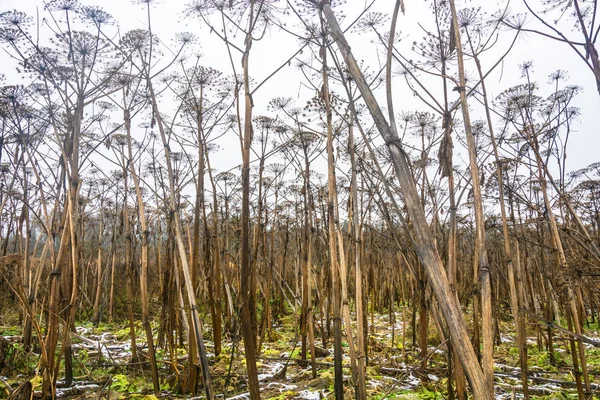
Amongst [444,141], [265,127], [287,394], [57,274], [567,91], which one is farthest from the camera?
[265,127]

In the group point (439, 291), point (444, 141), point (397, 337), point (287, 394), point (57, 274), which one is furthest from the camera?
point (397, 337)

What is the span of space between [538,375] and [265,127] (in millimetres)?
4687

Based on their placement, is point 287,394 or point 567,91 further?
point 567,91

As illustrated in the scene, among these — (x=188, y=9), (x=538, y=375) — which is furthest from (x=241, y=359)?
(x=188, y=9)

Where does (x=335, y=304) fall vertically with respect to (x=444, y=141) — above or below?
below

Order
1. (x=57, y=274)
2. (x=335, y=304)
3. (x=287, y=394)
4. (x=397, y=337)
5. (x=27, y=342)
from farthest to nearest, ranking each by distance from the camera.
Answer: (x=397, y=337) < (x=27, y=342) < (x=287, y=394) < (x=335, y=304) < (x=57, y=274)

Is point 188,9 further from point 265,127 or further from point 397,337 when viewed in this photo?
point 397,337

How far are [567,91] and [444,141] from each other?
3.72 meters

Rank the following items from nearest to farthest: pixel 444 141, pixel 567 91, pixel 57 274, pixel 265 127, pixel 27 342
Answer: pixel 444 141
pixel 57 274
pixel 567 91
pixel 27 342
pixel 265 127

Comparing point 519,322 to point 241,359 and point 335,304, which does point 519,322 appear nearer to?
point 335,304

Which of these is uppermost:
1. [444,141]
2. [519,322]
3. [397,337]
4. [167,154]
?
[167,154]

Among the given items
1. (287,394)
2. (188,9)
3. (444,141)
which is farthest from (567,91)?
(287,394)

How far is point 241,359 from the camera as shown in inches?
187

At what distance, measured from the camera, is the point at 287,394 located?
3.58 m
